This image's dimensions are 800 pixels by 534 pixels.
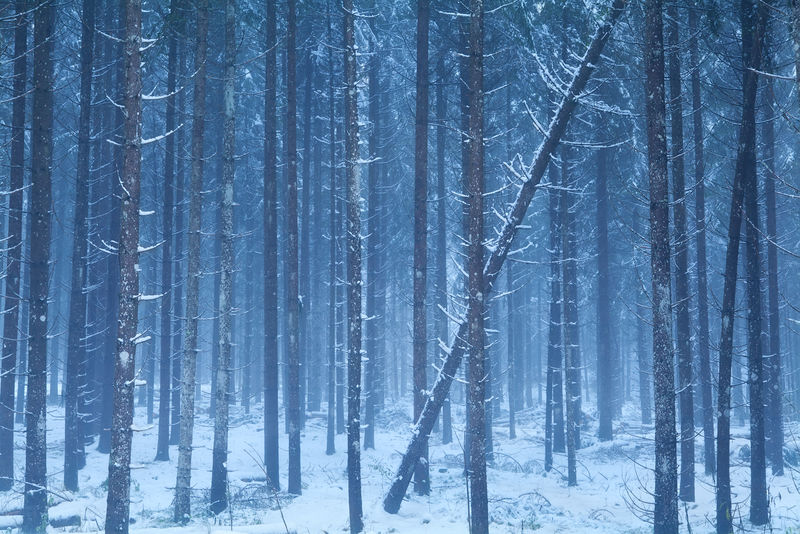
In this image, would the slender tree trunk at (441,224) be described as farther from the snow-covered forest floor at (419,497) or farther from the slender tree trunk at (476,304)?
the slender tree trunk at (476,304)

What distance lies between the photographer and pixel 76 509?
14.2 meters

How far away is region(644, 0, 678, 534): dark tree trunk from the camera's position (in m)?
9.91

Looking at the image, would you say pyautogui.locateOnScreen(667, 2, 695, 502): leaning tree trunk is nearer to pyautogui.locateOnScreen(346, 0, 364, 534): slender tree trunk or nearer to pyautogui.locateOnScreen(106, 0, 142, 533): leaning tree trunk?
pyautogui.locateOnScreen(346, 0, 364, 534): slender tree trunk

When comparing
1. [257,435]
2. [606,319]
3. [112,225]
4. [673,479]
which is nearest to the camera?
[673,479]

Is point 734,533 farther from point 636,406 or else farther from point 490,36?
point 636,406

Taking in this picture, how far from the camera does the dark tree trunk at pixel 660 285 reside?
32.5 ft

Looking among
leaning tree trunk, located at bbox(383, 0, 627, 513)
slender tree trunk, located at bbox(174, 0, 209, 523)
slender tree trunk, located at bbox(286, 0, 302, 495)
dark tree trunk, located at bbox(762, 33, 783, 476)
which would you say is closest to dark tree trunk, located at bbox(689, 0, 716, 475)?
dark tree trunk, located at bbox(762, 33, 783, 476)

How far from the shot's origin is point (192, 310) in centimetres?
1424

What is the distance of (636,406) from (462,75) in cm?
3428

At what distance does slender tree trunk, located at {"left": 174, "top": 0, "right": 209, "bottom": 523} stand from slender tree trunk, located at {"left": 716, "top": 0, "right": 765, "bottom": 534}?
10.8m

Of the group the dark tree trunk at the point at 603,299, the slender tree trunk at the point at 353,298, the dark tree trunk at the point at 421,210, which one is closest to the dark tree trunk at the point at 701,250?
the dark tree trunk at the point at 603,299

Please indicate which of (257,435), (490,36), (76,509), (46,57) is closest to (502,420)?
(257,435)

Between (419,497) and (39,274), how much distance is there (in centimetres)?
1032

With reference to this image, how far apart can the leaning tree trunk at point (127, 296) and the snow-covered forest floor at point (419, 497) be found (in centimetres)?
137
